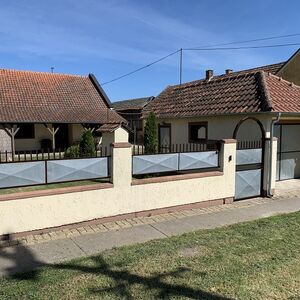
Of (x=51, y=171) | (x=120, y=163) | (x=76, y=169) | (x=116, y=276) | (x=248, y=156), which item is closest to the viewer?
(x=116, y=276)

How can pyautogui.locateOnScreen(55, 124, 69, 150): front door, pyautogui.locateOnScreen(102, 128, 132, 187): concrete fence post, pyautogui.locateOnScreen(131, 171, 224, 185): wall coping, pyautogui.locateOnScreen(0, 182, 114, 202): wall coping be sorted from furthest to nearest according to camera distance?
pyautogui.locateOnScreen(55, 124, 69, 150): front door, pyautogui.locateOnScreen(131, 171, 224, 185): wall coping, pyautogui.locateOnScreen(102, 128, 132, 187): concrete fence post, pyautogui.locateOnScreen(0, 182, 114, 202): wall coping

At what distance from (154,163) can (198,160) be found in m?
1.31

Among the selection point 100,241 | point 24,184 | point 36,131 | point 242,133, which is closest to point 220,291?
point 100,241

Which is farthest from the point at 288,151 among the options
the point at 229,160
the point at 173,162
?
the point at 173,162

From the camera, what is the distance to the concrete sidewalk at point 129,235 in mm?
5307

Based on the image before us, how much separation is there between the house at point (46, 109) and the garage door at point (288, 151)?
12.0 m

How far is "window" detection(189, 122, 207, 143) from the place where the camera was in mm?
12750

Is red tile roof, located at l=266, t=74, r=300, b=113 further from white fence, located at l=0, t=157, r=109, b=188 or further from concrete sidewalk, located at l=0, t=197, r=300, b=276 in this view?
white fence, located at l=0, t=157, r=109, b=188

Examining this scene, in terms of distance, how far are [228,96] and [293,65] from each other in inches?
234

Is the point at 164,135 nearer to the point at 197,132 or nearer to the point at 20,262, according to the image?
the point at 197,132

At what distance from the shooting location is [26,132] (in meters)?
21.9

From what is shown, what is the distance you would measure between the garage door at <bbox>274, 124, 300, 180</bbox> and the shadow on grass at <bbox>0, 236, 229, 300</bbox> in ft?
27.3

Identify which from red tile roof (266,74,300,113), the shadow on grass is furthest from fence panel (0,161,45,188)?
red tile roof (266,74,300,113)

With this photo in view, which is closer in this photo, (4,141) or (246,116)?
(246,116)
